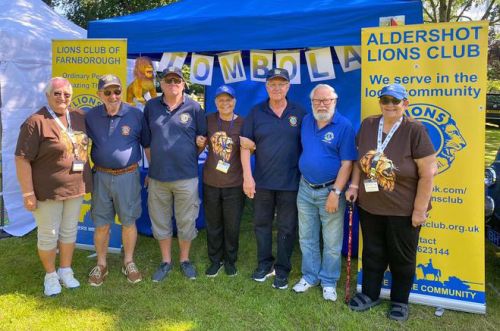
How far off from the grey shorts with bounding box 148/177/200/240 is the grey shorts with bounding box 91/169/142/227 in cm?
13

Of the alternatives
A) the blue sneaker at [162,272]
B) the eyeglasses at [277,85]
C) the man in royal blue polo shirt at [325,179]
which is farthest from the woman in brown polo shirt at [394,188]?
the blue sneaker at [162,272]

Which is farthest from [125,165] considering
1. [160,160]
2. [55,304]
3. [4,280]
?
[4,280]

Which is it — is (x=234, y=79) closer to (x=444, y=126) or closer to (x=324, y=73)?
(x=324, y=73)

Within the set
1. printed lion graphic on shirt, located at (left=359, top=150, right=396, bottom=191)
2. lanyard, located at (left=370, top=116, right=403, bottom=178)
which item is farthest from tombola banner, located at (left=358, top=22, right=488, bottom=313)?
printed lion graphic on shirt, located at (left=359, top=150, right=396, bottom=191)

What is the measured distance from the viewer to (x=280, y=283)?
334 centimetres

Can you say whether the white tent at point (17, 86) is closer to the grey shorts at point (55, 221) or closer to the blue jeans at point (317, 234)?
the grey shorts at point (55, 221)

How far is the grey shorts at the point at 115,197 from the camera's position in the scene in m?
3.27

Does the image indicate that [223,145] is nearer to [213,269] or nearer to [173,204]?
[173,204]

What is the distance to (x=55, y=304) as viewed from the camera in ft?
10.1

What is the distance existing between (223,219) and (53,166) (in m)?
1.35

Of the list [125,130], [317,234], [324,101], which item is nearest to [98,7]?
[125,130]

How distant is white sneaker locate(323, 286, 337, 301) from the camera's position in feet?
10.3

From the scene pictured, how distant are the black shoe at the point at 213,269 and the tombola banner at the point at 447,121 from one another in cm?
159

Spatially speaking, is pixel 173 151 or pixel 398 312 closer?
pixel 398 312
